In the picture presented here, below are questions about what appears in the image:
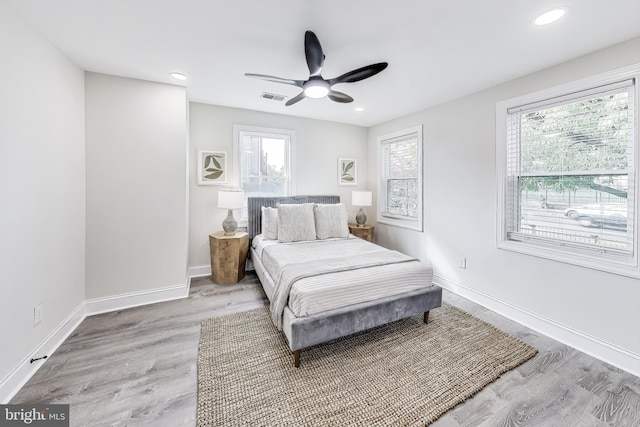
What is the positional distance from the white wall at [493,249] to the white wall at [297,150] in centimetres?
102

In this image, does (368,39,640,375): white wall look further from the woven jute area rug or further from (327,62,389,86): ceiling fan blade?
(327,62,389,86): ceiling fan blade

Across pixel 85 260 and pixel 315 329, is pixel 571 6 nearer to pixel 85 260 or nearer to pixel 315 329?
pixel 315 329

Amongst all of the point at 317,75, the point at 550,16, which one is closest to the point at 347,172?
the point at 317,75

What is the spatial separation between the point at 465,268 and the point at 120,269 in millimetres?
4126

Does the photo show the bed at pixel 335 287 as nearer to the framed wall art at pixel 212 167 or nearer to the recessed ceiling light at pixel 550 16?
the framed wall art at pixel 212 167

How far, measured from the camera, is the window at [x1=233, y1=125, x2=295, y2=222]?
13.1 feet

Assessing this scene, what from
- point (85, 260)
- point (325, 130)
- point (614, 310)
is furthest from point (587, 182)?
point (85, 260)

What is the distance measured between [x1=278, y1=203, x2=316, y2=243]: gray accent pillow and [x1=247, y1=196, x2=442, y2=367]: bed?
0.03m

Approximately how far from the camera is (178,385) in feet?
5.73

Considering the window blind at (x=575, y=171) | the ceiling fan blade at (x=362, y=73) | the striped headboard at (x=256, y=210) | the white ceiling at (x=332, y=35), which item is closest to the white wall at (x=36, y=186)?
the white ceiling at (x=332, y=35)

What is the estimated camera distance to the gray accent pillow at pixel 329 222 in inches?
147

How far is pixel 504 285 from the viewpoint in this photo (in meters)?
2.81

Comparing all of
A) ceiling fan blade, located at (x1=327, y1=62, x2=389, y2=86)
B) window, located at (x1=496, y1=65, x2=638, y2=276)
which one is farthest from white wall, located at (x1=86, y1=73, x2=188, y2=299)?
window, located at (x1=496, y1=65, x2=638, y2=276)

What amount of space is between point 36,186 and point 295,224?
2.48m
